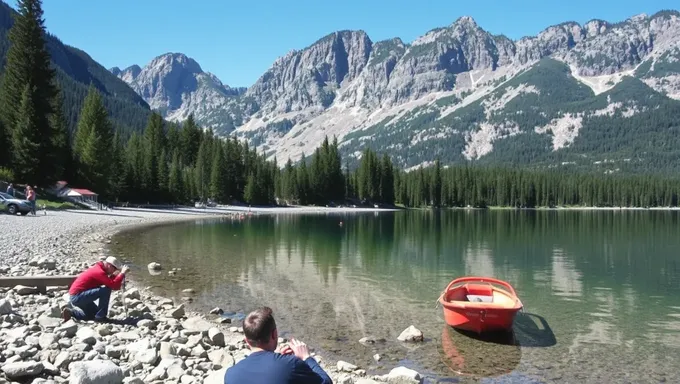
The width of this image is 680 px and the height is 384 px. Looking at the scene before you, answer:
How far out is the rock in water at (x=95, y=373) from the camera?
8508 millimetres

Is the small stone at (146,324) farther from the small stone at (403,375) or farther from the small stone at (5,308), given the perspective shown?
the small stone at (403,375)

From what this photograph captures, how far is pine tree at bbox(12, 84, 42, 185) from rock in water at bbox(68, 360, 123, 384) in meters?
63.5

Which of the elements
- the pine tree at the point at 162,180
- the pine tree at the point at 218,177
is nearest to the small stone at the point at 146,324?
the pine tree at the point at 162,180

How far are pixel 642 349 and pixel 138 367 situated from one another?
595 inches

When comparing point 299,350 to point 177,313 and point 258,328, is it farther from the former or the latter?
point 177,313

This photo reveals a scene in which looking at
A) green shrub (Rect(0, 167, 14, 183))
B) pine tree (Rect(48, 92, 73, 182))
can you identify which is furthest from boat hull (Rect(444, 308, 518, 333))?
pine tree (Rect(48, 92, 73, 182))

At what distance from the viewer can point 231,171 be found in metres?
139

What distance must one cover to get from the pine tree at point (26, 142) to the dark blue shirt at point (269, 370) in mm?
67787

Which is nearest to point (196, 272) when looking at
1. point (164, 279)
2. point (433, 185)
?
point (164, 279)

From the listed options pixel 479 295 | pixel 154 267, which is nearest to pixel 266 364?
Answer: pixel 479 295

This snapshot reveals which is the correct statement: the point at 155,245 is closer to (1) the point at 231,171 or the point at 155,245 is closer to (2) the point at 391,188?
(1) the point at 231,171

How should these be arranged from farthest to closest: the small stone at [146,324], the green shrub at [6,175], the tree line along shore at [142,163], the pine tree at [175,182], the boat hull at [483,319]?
1. the pine tree at [175,182]
2. the tree line along shore at [142,163]
3. the green shrub at [6,175]
4. the boat hull at [483,319]
5. the small stone at [146,324]

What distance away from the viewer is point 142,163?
98.0 metres

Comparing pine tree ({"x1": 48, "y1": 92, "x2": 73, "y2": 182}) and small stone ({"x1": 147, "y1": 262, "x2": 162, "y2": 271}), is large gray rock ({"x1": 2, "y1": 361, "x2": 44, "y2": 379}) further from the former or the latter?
pine tree ({"x1": 48, "y1": 92, "x2": 73, "y2": 182})
